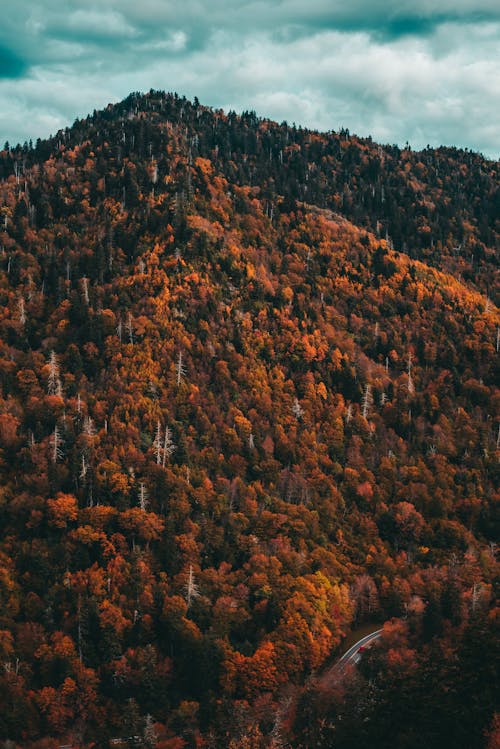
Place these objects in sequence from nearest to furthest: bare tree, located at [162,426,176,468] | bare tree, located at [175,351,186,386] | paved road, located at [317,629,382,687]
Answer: paved road, located at [317,629,382,687] → bare tree, located at [162,426,176,468] → bare tree, located at [175,351,186,386]

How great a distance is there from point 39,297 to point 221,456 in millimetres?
66535

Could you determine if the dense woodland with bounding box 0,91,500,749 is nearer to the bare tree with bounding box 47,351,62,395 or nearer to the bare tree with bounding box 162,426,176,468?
the bare tree with bounding box 47,351,62,395

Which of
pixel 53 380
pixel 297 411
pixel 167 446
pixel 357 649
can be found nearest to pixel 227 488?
pixel 167 446

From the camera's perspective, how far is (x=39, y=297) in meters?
169

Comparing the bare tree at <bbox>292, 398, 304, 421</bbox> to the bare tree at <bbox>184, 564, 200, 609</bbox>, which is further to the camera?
the bare tree at <bbox>292, 398, 304, 421</bbox>

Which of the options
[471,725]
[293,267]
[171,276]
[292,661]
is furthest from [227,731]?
[293,267]

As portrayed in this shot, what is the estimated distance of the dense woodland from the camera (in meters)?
99.3

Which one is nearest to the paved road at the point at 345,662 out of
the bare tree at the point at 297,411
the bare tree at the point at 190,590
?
the bare tree at the point at 190,590

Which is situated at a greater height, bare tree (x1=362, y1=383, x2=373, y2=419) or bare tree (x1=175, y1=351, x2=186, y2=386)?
bare tree (x1=175, y1=351, x2=186, y2=386)

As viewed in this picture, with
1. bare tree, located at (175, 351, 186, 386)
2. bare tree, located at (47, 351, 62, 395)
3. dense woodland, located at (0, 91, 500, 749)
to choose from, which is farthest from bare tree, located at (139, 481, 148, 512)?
bare tree, located at (47, 351, 62, 395)

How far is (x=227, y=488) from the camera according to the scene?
13250 centimetres

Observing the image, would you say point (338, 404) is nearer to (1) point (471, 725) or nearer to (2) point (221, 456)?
(2) point (221, 456)

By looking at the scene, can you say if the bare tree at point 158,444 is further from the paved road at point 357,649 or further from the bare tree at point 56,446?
the paved road at point 357,649

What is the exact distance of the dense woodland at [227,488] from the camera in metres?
99.3
